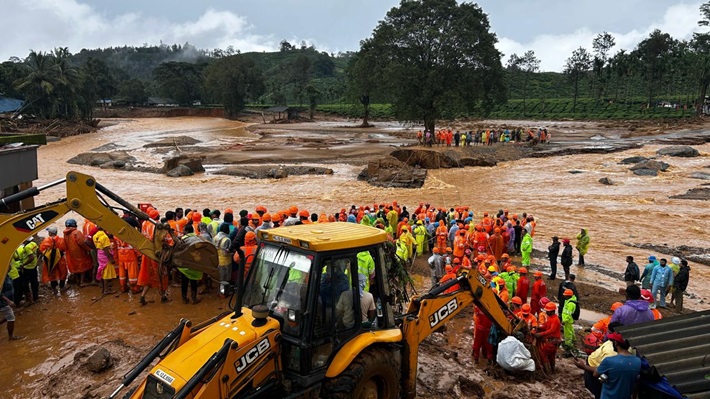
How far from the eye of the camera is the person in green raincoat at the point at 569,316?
799 cm

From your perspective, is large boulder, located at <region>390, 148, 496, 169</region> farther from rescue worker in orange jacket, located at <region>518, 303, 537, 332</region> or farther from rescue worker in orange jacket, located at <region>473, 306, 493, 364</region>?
rescue worker in orange jacket, located at <region>518, 303, 537, 332</region>

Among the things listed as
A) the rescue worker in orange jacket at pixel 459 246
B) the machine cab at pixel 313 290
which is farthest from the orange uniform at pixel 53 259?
the rescue worker in orange jacket at pixel 459 246

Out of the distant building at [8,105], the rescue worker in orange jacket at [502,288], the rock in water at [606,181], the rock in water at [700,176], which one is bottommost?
the rescue worker in orange jacket at [502,288]

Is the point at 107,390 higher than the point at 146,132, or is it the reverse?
the point at 146,132

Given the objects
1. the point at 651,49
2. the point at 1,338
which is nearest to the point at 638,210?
the point at 1,338

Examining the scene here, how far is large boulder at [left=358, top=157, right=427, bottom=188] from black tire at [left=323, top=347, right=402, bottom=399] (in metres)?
21.1

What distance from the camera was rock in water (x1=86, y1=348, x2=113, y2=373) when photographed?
701cm

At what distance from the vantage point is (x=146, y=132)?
62.3 metres

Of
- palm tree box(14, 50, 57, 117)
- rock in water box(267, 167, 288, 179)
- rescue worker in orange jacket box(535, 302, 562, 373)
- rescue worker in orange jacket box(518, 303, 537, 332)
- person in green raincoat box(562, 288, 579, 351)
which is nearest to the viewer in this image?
rescue worker in orange jacket box(535, 302, 562, 373)

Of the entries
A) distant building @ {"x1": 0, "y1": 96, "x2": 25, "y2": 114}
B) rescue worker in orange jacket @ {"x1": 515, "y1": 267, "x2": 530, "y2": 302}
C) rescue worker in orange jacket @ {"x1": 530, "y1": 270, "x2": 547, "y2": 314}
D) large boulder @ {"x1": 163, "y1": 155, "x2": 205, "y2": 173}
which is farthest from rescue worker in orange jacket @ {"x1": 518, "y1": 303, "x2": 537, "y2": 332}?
distant building @ {"x1": 0, "y1": 96, "x2": 25, "y2": 114}

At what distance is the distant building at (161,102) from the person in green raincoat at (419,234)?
92791 mm

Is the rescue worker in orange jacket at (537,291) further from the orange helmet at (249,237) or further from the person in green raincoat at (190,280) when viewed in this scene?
the person in green raincoat at (190,280)

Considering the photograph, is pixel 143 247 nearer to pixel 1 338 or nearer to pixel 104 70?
pixel 1 338

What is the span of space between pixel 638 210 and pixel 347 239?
19.5 metres
